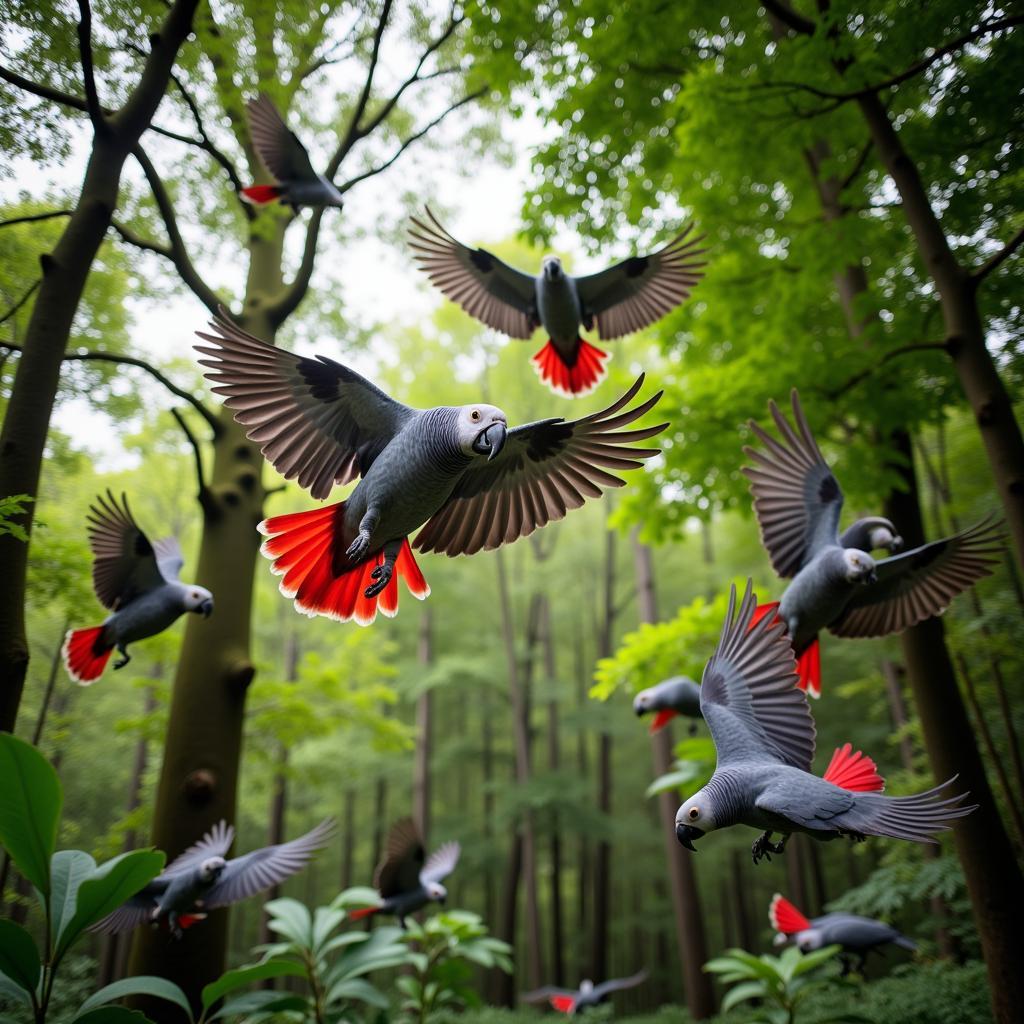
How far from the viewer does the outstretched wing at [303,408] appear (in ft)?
4.93

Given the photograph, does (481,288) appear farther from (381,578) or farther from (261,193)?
(381,578)

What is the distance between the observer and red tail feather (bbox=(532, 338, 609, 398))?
8.54ft

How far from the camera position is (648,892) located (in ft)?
55.1

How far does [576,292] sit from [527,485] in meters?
1.13

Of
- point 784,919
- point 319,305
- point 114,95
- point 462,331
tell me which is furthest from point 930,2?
point 462,331

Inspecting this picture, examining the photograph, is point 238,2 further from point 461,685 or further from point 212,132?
point 461,685

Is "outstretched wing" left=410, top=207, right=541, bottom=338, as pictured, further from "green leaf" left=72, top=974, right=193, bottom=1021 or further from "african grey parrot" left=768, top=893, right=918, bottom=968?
"african grey parrot" left=768, top=893, right=918, bottom=968

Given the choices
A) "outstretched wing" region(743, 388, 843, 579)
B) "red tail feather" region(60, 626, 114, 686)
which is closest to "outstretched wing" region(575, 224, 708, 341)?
"outstretched wing" region(743, 388, 843, 579)

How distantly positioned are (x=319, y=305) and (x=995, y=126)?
5.04 metres

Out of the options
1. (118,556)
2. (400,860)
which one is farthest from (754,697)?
(400,860)

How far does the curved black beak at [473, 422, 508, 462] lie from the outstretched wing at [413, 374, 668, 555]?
0.28 m

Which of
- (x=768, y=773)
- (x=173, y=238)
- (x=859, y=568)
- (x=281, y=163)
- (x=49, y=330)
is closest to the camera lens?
(x=768, y=773)

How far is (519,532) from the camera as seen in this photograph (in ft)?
5.87

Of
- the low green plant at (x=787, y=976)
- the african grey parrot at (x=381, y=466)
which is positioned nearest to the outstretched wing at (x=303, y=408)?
the african grey parrot at (x=381, y=466)
